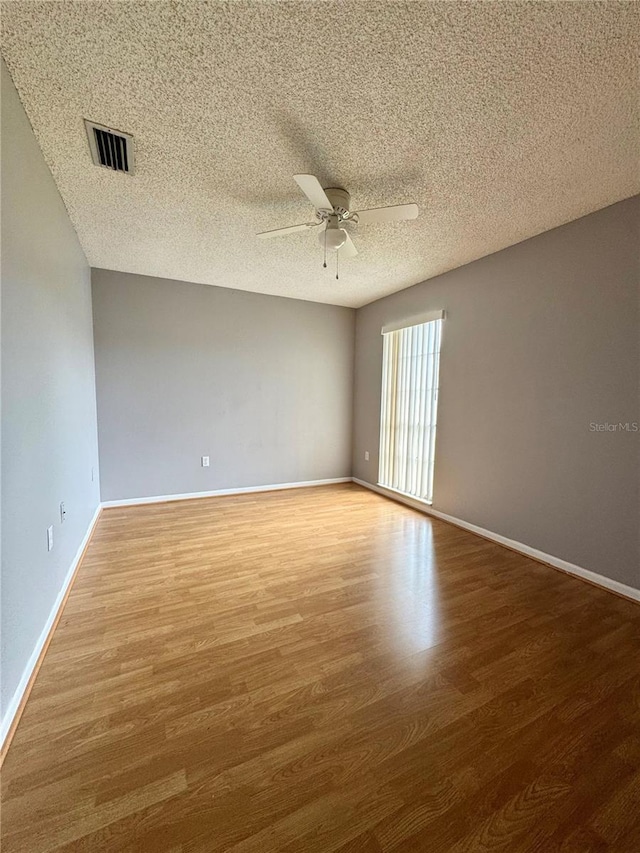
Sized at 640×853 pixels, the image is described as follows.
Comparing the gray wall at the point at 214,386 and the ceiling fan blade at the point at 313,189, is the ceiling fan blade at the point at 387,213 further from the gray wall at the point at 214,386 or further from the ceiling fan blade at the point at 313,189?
the gray wall at the point at 214,386

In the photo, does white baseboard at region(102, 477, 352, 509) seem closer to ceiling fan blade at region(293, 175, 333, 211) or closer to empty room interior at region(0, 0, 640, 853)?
empty room interior at region(0, 0, 640, 853)

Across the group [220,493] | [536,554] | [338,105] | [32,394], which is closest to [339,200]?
[338,105]

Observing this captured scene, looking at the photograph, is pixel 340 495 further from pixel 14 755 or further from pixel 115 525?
pixel 14 755

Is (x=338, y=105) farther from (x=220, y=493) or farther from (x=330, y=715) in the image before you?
(x=220, y=493)

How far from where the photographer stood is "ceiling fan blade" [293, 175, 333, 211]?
1.61m

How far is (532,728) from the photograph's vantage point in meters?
1.26

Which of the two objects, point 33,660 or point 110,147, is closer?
point 33,660

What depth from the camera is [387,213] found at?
6.25 ft

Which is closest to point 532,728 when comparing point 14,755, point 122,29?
point 14,755

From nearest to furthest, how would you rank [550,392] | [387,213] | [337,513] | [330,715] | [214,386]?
[330,715]
[387,213]
[550,392]
[337,513]
[214,386]

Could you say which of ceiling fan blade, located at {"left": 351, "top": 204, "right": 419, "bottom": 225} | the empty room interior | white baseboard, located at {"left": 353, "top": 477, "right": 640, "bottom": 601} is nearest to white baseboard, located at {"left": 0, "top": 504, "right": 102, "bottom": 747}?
the empty room interior

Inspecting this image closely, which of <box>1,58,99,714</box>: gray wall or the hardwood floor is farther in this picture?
<box>1,58,99,714</box>: gray wall

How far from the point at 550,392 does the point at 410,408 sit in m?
1.57

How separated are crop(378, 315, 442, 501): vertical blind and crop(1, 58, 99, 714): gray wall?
10.7 feet
